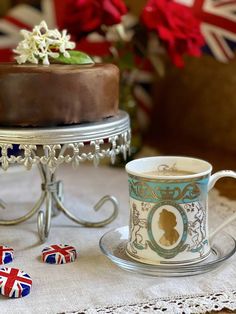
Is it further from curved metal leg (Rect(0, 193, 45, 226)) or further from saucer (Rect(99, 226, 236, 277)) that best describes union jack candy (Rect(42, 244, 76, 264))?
curved metal leg (Rect(0, 193, 45, 226))

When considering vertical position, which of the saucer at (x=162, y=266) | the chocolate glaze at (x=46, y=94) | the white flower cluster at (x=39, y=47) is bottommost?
the saucer at (x=162, y=266)

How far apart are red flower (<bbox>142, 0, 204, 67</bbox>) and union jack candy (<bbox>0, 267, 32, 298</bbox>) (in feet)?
1.82

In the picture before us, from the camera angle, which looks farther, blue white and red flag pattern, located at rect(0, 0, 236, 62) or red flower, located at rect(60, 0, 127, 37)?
blue white and red flag pattern, located at rect(0, 0, 236, 62)

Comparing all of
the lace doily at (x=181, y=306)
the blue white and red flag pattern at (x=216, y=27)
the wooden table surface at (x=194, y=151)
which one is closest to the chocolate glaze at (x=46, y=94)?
the lace doily at (x=181, y=306)

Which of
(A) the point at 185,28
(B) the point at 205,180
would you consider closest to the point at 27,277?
(B) the point at 205,180

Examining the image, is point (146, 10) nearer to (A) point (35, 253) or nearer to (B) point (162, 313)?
(A) point (35, 253)

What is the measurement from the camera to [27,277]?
2.14 ft

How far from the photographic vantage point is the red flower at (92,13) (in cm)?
106

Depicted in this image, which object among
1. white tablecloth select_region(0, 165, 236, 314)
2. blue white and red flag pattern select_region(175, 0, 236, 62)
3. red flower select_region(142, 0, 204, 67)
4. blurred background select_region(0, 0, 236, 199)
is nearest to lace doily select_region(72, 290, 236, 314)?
white tablecloth select_region(0, 165, 236, 314)

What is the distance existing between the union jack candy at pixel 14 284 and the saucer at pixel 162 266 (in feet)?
0.34

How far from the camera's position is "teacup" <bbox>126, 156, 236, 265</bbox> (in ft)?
2.21

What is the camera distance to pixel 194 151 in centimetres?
126

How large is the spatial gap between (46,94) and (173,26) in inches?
15.8

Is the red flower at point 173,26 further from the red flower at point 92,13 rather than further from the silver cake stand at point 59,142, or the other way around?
the silver cake stand at point 59,142
